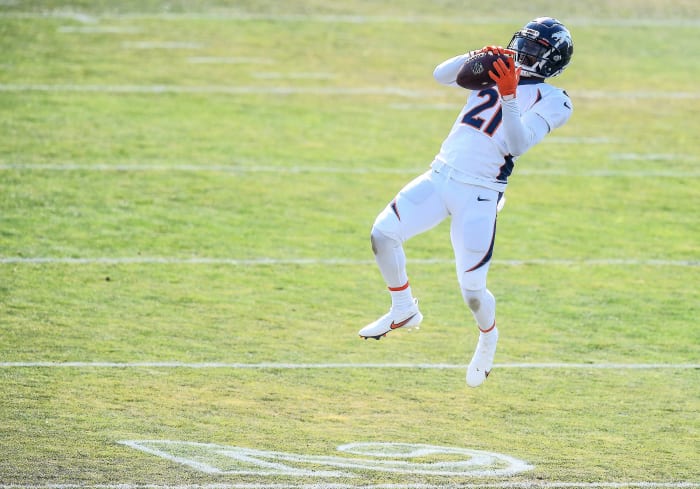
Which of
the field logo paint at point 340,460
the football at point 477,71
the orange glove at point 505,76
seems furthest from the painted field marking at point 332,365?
the orange glove at point 505,76

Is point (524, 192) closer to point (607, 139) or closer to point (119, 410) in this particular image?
point (607, 139)

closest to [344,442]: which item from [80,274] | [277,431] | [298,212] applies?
[277,431]

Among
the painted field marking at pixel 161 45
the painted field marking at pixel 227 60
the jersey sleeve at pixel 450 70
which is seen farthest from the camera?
the painted field marking at pixel 161 45

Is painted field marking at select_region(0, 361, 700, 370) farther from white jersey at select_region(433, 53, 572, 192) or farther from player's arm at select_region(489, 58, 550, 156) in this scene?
player's arm at select_region(489, 58, 550, 156)

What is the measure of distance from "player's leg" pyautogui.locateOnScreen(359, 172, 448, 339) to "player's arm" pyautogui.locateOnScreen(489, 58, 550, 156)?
0.58 m

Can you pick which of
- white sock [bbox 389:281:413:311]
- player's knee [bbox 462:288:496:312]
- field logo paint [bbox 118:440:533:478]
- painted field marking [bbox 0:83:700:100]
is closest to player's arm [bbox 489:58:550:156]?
player's knee [bbox 462:288:496:312]

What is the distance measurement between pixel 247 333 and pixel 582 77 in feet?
36.8

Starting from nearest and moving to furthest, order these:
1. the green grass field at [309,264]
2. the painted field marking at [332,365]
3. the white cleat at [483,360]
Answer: the white cleat at [483,360], the green grass field at [309,264], the painted field marking at [332,365]

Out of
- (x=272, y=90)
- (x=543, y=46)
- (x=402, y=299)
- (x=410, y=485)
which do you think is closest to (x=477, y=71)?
(x=543, y=46)

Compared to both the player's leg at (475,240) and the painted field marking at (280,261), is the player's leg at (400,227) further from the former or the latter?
the painted field marking at (280,261)

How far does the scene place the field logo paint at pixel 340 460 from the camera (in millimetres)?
8031

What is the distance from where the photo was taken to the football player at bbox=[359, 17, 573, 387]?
796 centimetres

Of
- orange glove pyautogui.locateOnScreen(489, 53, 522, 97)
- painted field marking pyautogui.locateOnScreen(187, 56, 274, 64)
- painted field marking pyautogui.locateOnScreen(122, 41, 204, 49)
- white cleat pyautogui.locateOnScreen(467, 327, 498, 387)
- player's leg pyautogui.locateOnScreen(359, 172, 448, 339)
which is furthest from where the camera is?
painted field marking pyautogui.locateOnScreen(122, 41, 204, 49)

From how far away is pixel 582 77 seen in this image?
20.7 m
